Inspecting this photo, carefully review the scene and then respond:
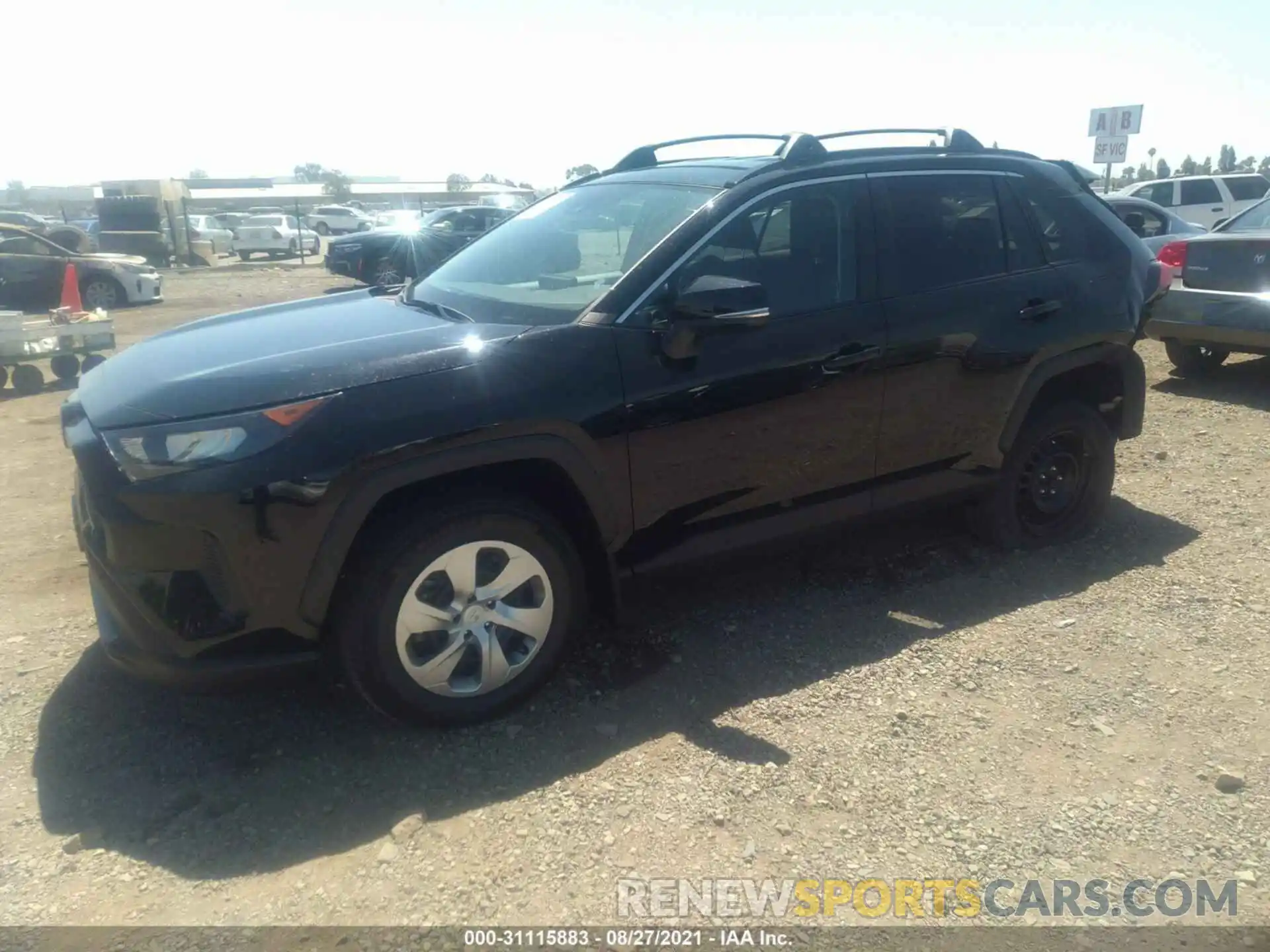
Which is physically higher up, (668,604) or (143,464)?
(143,464)

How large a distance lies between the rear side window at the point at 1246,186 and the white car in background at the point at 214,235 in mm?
26597

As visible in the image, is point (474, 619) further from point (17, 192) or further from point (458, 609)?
point (17, 192)

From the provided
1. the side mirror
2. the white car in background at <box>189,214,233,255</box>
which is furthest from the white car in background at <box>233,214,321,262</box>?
the side mirror

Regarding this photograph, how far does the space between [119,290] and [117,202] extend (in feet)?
44.8

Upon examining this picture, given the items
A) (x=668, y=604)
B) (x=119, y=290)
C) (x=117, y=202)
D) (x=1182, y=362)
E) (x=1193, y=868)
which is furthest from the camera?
(x=117, y=202)

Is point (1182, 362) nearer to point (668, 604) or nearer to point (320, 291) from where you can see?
point (668, 604)

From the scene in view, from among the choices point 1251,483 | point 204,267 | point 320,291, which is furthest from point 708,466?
point 204,267

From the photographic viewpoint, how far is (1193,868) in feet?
8.66

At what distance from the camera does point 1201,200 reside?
17.6 m

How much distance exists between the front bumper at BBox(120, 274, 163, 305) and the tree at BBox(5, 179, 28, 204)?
7396cm

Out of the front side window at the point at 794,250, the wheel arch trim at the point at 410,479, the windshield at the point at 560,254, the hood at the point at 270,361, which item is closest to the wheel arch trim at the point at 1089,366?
the front side window at the point at 794,250

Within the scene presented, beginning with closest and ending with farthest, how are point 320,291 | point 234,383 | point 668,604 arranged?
1. point 234,383
2. point 668,604
3. point 320,291

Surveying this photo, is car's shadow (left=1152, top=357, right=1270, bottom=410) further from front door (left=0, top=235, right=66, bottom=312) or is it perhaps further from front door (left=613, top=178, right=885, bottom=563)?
front door (left=0, top=235, right=66, bottom=312)

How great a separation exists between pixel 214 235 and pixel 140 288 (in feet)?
62.4
